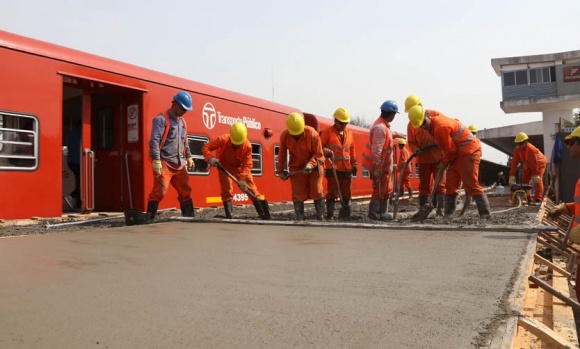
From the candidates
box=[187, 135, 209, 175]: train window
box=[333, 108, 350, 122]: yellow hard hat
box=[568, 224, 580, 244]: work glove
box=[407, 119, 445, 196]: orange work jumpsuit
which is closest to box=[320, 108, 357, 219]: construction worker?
box=[333, 108, 350, 122]: yellow hard hat

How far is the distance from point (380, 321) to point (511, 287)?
96cm

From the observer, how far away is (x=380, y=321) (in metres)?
1.96

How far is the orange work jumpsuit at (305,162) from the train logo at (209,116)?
216 cm

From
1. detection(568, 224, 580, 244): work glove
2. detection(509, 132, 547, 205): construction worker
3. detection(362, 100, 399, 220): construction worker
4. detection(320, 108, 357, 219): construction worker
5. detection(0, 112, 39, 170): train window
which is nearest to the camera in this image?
detection(568, 224, 580, 244): work glove

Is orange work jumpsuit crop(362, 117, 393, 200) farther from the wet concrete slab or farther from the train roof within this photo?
the train roof

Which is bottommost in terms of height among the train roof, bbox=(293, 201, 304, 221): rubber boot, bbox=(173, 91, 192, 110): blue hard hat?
bbox=(293, 201, 304, 221): rubber boot

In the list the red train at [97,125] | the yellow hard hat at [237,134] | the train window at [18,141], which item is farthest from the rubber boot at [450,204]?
the train window at [18,141]

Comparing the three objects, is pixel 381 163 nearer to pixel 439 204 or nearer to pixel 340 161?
pixel 340 161

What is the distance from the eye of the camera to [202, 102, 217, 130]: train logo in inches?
333

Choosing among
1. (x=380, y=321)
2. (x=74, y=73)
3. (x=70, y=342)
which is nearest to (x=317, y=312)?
(x=380, y=321)

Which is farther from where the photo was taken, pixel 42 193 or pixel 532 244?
pixel 42 193

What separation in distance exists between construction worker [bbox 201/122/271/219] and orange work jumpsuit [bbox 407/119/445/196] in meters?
2.50

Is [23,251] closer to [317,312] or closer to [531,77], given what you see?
[317,312]

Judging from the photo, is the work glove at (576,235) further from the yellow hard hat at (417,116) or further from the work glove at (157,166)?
the work glove at (157,166)
